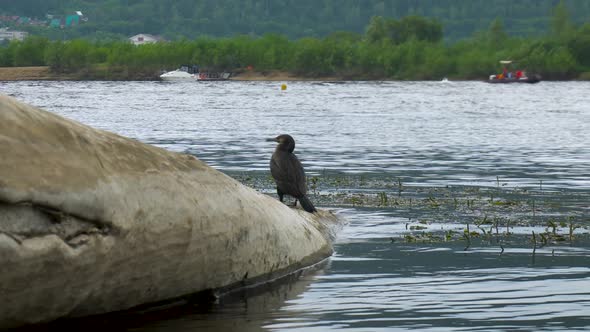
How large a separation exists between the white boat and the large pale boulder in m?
122

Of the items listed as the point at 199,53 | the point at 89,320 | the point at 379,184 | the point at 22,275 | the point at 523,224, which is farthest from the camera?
the point at 199,53

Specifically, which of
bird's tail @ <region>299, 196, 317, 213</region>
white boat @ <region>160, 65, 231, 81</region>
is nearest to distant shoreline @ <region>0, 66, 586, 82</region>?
white boat @ <region>160, 65, 231, 81</region>

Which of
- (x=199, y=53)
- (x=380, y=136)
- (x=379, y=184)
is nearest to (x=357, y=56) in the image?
(x=199, y=53)

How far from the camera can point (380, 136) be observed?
35688 millimetres

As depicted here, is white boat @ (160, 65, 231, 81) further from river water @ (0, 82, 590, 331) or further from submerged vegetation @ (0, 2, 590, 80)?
river water @ (0, 82, 590, 331)

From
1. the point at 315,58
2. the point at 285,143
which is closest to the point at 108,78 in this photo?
the point at 315,58

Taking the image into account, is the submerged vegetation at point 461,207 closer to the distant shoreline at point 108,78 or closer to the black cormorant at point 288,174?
the black cormorant at point 288,174

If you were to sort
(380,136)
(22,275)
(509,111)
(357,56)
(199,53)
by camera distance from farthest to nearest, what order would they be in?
1. (199,53)
2. (357,56)
3. (509,111)
4. (380,136)
5. (22,275)

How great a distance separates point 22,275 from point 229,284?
2.33 metres

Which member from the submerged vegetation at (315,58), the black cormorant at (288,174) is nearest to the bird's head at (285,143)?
the black cormorant at (288,174)

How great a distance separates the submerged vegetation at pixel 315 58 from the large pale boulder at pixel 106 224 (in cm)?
12517

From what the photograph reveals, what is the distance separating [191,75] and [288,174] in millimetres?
126732

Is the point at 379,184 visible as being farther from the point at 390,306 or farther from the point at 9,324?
the point at 9,324

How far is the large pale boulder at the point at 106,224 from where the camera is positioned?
806cm
